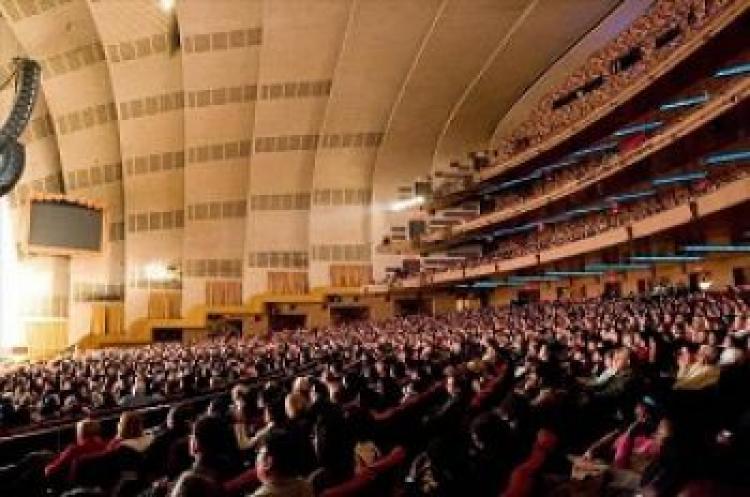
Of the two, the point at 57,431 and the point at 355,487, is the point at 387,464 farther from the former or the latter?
the point at 57,431

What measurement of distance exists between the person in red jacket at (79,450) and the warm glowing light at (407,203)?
3463 cm

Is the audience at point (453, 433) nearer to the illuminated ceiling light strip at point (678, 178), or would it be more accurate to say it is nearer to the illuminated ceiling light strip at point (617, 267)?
the illuminated ceiling light strip at point (678, 178)

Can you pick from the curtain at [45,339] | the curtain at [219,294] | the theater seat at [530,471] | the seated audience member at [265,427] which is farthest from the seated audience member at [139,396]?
the curtain at [45,339]

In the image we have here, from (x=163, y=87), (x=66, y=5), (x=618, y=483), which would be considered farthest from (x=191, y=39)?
(x=618, y=483)

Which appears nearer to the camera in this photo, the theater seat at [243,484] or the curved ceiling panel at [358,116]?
the theater seat at [243,484]

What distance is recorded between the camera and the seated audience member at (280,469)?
10.4ft

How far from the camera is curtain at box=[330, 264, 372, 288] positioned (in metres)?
41.2

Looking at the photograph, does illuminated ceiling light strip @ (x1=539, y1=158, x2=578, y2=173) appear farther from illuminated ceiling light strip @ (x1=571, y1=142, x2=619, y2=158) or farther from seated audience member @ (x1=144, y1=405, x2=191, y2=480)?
seated audience member @ (x1=144, y1=405, x2=191, y2=480)

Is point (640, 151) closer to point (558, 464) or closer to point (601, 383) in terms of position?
point (601, 383)

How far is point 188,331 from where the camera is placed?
4066cm

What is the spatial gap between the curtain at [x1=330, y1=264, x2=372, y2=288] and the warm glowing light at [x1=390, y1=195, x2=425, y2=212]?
12.6ft

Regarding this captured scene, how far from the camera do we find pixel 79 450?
5.04 metres

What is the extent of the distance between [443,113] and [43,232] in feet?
68.5

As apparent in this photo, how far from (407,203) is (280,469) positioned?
1460 inches
